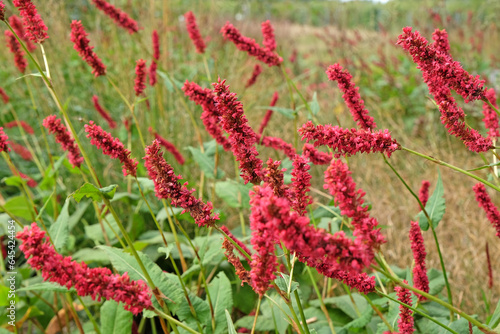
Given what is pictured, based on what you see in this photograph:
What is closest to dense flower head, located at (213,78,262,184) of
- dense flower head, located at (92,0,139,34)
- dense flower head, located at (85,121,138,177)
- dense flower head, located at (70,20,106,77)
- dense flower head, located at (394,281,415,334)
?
dense flower head, located at (85,121,138,177)

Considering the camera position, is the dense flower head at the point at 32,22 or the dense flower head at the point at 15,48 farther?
the dense flower head at the point at 15,48

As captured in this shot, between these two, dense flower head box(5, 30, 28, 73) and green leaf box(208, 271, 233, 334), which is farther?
dense flower head box(5, 30, 28, 73)

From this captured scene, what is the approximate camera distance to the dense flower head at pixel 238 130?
38.9 inches

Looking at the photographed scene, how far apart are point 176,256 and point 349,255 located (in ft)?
5.70

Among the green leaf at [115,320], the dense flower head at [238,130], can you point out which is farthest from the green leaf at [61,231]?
the dense flower head at [238,130]

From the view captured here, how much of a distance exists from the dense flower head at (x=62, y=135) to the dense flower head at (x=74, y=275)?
661mm

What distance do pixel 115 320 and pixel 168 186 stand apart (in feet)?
2.99

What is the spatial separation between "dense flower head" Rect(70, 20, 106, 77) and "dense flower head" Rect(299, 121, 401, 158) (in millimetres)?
1026

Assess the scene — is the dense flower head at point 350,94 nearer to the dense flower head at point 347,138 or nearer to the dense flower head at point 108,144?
the dense flower head at point 347,138

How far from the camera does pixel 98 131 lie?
115 centimetres

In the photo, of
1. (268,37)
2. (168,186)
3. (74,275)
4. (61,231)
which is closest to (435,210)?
(168,186)

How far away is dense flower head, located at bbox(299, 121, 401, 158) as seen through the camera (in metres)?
1.01

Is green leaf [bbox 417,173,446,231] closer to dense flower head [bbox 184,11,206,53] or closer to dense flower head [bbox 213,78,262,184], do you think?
dense flower head [bbox 213,78,262,184]

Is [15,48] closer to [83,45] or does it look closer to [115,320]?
[83,45]
